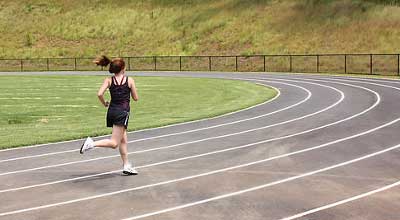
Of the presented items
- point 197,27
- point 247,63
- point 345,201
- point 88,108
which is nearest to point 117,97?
point 345,201

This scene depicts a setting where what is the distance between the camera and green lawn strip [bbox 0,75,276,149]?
15306 mm

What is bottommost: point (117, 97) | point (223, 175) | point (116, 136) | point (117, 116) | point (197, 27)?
point (223, 175)

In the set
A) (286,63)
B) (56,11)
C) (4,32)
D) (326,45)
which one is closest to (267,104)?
(286,63)

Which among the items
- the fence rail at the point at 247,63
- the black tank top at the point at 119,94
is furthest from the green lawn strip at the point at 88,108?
the fence rail at the point at 247,63

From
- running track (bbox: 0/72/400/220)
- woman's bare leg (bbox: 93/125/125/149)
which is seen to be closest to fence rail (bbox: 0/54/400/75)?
running track (bbox: 0/72/400/220)

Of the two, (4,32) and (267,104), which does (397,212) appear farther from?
(4,32)

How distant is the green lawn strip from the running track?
54.4 inches

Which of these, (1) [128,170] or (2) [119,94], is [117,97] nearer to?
(2) [119,94]

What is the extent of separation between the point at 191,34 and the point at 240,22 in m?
5.50

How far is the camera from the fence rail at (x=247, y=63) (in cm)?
5109

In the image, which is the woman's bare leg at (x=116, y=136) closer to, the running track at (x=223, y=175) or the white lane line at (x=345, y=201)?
the running track at (x=223, y=175)

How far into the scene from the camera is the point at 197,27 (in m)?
71.1

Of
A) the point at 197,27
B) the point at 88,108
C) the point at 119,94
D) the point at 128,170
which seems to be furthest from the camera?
the point at 197,27

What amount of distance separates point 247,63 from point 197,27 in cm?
1558
